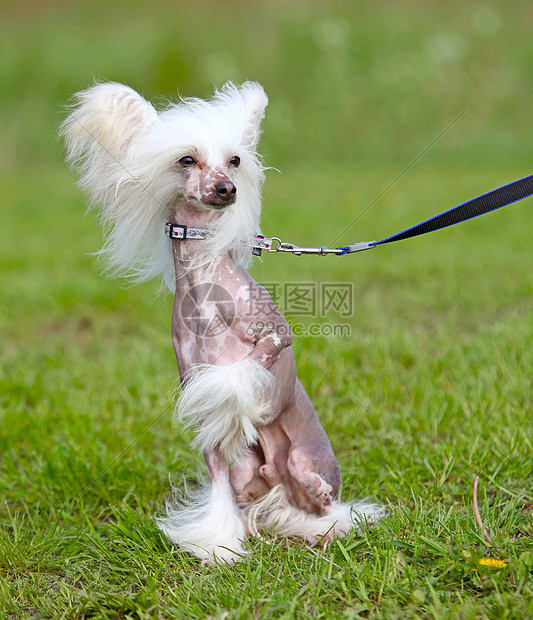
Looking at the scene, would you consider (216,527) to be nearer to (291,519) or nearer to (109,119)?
(291,519)

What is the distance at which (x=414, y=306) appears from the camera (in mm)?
4879

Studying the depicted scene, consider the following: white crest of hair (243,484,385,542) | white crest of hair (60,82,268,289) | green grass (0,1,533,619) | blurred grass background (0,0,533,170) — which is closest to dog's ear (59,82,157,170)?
white crest of hair (60,82,268,289)

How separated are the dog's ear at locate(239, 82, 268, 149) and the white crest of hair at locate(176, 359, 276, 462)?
727mm

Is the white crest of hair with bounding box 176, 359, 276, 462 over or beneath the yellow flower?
over

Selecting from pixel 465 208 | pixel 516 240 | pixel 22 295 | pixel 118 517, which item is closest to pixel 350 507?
pixel 118 517

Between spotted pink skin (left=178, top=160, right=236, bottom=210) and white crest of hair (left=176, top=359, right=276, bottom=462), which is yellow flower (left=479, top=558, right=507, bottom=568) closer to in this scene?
white crest of hair (left=176, top=359, right=276, bottom=462)

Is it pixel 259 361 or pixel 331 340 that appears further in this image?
pixel 331 340

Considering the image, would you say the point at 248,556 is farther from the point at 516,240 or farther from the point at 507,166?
the point at 507,166

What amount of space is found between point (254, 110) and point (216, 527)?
1.32m

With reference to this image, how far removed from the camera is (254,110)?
2117 mm

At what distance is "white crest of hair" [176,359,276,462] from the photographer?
6.28 feet

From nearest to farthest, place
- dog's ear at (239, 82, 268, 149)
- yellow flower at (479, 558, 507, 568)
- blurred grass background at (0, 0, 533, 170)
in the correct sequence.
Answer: yellow flower at (479, 558, 507, 568), dog's ear at (239, 82, 268, 149), blurred grass background at (0, 0, 533, 170)

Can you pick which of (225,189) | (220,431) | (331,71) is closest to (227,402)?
(220,431)

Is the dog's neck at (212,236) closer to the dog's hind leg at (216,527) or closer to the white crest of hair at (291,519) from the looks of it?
the dog's hind leg at (216,527)
